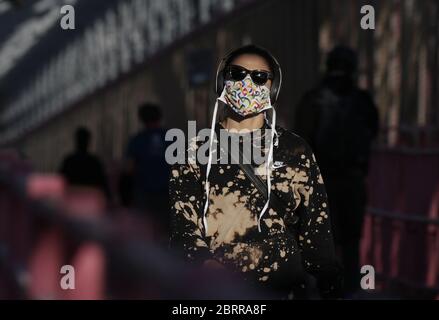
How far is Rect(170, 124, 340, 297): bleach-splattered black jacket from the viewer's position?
1.65m

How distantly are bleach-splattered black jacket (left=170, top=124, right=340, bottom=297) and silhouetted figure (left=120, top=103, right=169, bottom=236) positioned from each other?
528cm

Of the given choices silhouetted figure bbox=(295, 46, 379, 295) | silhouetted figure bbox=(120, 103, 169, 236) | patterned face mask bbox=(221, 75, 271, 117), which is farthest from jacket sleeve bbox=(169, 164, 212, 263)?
silhouetted figure bbox=(120, 103, 169, 236)

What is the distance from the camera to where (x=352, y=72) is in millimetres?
3371

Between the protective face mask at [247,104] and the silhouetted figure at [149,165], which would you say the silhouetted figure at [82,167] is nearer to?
the silhouetted figure at [149,165]

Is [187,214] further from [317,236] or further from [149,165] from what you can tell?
[149,165]

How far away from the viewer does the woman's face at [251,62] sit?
170cm

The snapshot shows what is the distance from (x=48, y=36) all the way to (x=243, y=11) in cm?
1582

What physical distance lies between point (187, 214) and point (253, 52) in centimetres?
26

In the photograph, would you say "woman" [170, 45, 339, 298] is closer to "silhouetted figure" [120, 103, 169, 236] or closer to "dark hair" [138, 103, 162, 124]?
"silhouetted figure" [120, 103, 169, 236]

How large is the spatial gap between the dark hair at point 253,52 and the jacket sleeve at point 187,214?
17 cm

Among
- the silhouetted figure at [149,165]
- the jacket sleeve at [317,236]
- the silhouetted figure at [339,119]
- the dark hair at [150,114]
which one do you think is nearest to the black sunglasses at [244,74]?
the jacket sleeve at [317,236]
